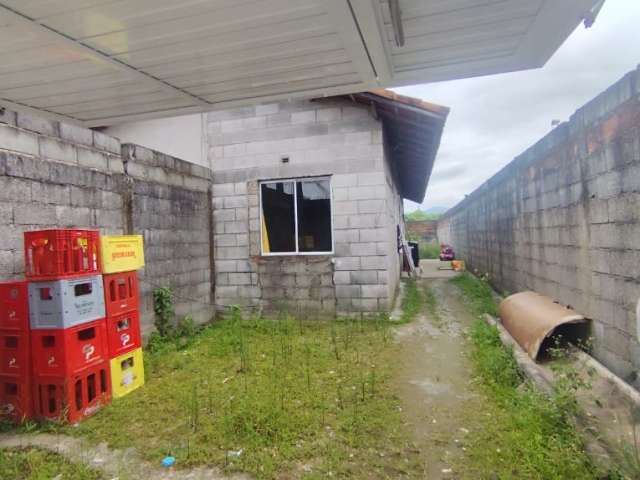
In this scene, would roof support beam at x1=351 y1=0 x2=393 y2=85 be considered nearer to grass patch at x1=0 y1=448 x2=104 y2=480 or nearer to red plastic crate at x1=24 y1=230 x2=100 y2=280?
red plastic crate at x1=24 y1=230 x2=100 y2=280

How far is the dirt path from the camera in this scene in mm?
2719

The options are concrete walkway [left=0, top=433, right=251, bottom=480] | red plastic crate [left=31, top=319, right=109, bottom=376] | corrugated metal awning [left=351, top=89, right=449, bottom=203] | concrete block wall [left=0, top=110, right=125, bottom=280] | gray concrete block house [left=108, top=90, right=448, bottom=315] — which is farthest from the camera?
gray concrete block house [left=108, top=90, right=448, bottom=315]

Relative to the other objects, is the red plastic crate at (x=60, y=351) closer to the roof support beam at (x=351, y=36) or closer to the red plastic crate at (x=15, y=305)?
the red plastic crate at (x=15, y=305)

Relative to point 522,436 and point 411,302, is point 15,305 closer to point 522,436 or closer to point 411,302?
point 522,436

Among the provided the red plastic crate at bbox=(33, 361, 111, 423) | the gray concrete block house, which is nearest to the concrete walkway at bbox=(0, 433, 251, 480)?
the red plastic crate at bbox=(33, 361, 111, 423)

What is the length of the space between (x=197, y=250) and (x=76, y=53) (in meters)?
5.03

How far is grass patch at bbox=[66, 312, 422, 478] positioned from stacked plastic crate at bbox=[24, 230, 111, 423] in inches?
11.3

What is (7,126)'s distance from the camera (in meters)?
3.57

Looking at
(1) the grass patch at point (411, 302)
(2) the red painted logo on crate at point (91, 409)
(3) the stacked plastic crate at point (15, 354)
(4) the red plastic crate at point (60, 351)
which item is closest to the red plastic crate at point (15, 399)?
(3) the stacked plastic crate at point (15, 354)

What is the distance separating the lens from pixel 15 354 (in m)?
3.28

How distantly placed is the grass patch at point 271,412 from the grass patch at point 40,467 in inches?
12.4

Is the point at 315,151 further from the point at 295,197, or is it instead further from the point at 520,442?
the point at 520,442

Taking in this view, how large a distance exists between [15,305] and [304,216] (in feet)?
14.7

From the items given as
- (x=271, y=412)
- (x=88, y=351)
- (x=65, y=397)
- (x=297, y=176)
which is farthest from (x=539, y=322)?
(x=65, y=397)
